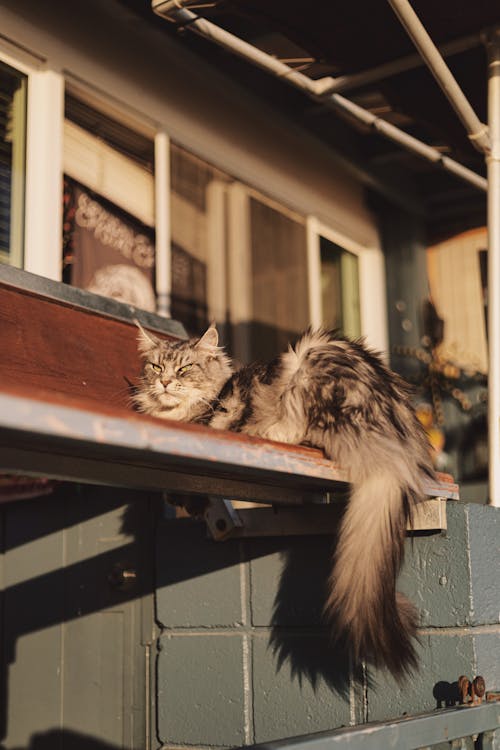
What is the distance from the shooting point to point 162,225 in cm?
498

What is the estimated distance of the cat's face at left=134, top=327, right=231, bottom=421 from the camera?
328 centimetres

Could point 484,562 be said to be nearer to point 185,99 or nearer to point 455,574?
point 455,574

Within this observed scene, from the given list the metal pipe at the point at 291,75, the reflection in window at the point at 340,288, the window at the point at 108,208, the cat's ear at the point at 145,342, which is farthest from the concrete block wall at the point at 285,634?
the reflection in window at the point at 340,288

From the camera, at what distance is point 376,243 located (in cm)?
718

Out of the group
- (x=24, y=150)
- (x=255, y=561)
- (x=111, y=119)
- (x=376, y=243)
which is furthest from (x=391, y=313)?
(x=255, y=561)

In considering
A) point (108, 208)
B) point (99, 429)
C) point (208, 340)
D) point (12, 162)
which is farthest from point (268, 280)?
point (99, 429)

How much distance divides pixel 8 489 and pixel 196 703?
1.34 m

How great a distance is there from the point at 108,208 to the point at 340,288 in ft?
8.68

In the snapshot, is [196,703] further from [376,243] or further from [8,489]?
[376,243]

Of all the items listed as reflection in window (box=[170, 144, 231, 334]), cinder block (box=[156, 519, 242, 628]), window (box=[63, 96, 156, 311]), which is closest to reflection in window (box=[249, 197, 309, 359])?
reflection in window (box=[170, 144, 231, 334])

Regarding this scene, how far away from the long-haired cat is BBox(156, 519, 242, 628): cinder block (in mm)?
451

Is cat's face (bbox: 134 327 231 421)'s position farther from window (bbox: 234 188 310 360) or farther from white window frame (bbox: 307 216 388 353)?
white window frame (bbox: 307 216 388 353)

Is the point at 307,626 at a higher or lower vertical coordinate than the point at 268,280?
lower

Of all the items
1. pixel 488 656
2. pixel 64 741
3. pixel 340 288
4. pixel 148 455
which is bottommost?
pixel 64 741
